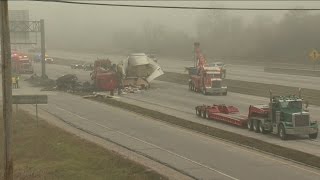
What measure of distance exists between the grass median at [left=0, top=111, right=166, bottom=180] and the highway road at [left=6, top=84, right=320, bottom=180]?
77.1 inches

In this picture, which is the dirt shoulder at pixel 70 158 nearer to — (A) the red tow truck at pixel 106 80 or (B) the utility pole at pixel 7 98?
(B) the utility pole at pixel 7 98

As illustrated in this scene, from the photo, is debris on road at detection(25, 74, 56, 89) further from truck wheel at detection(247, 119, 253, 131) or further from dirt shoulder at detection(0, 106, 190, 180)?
truck wheel at detection(247, 119, 253, 131)

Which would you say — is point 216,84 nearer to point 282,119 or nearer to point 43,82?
point 282,119

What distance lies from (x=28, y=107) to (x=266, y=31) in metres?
87.8

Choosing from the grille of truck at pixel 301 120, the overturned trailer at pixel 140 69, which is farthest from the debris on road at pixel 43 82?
the grille of truck at pixel 301 120

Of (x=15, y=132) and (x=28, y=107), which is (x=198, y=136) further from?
(x=28, y=107)

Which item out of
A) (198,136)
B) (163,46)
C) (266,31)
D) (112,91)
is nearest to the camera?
(198,136)

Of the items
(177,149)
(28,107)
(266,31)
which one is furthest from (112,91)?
(266,31)

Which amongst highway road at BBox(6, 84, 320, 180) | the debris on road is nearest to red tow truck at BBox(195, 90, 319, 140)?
highway road at BBox(6, 84, 320, 180)

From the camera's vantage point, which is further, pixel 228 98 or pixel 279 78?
pixel 279 78

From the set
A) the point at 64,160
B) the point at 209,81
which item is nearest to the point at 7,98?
the point at 64,160

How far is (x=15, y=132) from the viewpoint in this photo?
34344mm

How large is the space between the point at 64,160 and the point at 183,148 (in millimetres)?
6164

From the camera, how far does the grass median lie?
2219 centimetres
